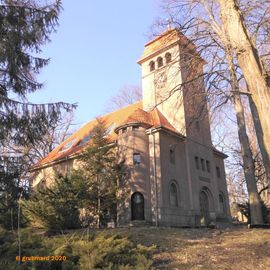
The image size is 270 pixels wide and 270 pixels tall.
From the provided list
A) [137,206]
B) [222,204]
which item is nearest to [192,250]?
[137,206]

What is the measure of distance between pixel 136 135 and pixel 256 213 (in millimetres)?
10643

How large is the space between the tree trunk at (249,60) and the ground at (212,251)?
254 centimetres

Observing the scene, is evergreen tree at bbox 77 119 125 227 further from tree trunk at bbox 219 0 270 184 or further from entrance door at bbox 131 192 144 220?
tree trunk at bbox 219 0 270 184

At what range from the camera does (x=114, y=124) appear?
29.2 m

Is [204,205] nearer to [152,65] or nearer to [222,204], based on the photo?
[222,204]

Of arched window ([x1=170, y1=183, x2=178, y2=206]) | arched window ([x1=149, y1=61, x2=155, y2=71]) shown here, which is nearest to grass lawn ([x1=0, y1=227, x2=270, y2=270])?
arched window ([x1=170, y1=183, x2=178, y2=206])

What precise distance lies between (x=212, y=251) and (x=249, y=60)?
4516 mm

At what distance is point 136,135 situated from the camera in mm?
24734

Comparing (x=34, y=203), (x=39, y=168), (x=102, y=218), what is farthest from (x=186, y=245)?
(x=39, y=168)

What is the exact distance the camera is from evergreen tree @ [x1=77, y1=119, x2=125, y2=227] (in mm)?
21234

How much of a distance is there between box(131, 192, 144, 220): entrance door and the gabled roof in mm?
4798

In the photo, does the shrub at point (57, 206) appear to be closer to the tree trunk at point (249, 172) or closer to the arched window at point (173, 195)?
the arched window at point (173, 195)

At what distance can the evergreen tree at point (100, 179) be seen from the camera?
2123 centimetres

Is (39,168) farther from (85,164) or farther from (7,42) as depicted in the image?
(7,42)
